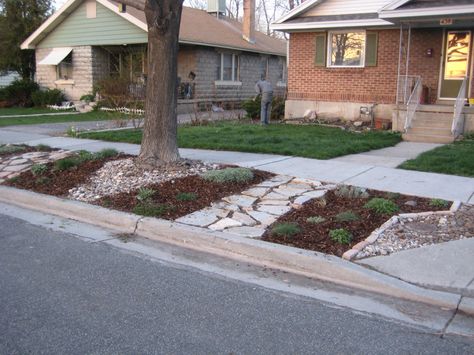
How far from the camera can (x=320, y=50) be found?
17.6 m

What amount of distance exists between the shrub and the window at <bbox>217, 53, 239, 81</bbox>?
17775 millimetres

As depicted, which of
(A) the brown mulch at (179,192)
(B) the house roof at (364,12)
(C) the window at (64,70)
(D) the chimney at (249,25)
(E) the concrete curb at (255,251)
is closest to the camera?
(E) the concrete curb at (255,251)

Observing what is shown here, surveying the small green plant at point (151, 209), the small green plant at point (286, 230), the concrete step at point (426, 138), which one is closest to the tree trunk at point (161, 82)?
the small green plant at point (151, 209)

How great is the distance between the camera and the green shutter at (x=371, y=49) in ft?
54.4

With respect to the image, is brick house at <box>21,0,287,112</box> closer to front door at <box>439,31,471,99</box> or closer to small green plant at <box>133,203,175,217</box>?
front door at <box>439,31,471,99</box>

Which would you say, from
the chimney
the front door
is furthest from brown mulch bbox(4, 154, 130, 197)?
the chimney

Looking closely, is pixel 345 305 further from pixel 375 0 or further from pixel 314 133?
pixel 375 0

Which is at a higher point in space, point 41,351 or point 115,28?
point 115,28

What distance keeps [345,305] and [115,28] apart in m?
21.5

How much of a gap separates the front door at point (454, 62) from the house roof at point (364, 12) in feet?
6.17

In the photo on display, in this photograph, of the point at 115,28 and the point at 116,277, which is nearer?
the point at 116,277

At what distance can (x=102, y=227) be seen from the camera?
21.3ft

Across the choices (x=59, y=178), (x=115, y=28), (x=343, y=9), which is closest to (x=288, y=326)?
(x=59, y=178)

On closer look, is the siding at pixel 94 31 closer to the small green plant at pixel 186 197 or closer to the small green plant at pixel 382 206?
the small green plant at pixel 186 197
